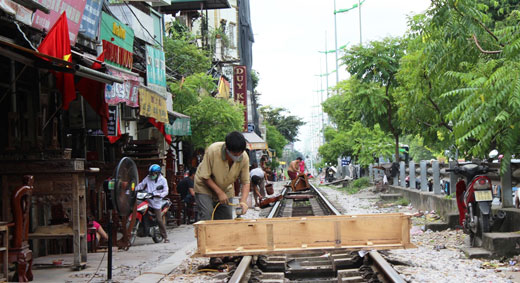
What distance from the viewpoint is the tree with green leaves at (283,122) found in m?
85.2

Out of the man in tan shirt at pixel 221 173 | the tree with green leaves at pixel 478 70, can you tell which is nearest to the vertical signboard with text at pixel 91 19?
the man in tan shirt at pixel 221 173

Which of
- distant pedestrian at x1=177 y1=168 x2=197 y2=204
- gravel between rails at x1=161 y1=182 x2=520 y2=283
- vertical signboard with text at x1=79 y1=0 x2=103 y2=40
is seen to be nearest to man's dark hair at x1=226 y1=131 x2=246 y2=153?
gravel between rails at x1=161 y1=182 x2=520 y2=283

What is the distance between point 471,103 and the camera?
7.98 m

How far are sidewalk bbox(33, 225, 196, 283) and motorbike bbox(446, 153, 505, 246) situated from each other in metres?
4.42

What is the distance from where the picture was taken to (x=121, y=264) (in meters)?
9.38

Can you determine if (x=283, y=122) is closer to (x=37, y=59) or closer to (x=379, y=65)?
(x=379, y=65)

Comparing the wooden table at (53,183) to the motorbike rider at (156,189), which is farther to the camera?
the motorbike rider at (156,189)

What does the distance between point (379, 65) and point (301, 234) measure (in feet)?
50.6

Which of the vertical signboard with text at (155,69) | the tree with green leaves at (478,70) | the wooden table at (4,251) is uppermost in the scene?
the vertical signboard with text at (155,69)

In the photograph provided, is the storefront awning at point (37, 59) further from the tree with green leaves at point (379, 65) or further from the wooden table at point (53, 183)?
the tree with green leaves at point (379, 65)

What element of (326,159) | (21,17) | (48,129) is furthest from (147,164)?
(326,159)

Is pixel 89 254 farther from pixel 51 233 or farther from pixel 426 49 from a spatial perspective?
pixel 426 49

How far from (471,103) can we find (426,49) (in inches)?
77.0

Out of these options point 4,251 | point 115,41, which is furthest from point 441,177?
point 4,251
